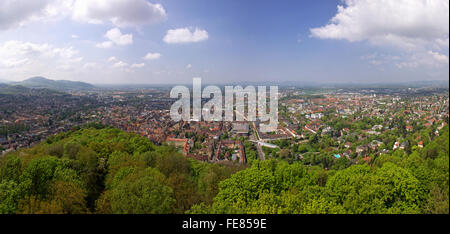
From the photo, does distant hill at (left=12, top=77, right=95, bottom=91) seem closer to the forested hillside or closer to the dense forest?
the forested hillside

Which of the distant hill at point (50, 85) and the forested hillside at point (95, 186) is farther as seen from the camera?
the distant hill at point (50, 85)

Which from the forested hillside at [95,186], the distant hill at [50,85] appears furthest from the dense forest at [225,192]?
the distant hill at [50,85]

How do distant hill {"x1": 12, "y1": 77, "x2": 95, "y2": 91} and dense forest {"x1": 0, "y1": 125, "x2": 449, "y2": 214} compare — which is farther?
distant hill {"x1": 12, "y1": 77, "x2": 95, "y2": 91}

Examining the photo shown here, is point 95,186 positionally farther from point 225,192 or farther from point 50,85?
point 50,85

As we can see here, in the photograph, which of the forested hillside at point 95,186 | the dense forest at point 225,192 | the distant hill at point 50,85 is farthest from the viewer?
the distant hill at point 50,85

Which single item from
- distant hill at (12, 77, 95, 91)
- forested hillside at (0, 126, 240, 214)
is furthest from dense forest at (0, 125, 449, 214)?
distant hill at (12, 77, 95, 91)

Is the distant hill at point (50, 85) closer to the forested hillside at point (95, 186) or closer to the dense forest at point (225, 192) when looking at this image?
the forested hillside at point (95, 186)

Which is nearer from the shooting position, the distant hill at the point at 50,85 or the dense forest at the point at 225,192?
the dense forest at the point at 225,192

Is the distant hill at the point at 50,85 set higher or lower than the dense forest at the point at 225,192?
higher

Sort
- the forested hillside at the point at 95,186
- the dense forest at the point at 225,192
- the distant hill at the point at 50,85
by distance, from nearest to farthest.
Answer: the dense forest at the point at 225,192 → the forested hillside at the point at 95,186 → the distant hill at the point at 50,85

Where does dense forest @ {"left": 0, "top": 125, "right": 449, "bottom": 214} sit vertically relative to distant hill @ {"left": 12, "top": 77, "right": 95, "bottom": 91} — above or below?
below
